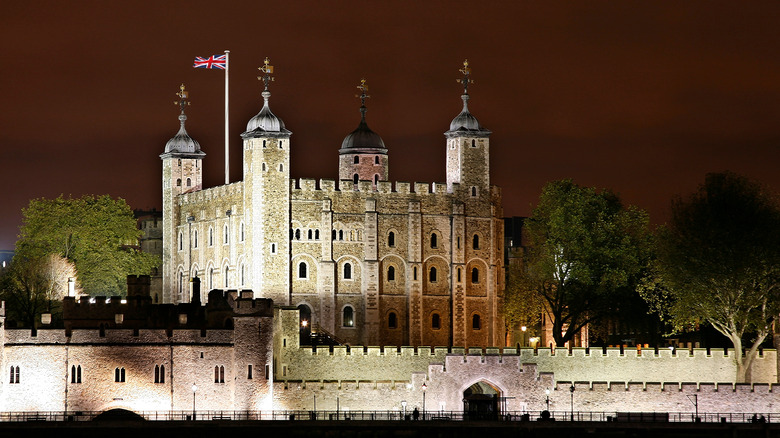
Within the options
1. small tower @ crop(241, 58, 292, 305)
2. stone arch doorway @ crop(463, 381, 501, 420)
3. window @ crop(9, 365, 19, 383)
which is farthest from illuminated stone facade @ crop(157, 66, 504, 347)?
window @ crop(9, 365, 19, 383)

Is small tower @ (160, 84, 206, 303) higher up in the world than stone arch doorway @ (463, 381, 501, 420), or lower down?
higher up

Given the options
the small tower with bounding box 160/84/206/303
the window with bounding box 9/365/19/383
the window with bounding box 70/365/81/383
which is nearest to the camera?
the window with bounding box 9/365/19/383

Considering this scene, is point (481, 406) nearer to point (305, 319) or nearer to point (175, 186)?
point (305, 319)

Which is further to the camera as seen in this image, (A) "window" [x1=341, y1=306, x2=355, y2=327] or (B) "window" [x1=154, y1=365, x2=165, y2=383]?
(A) "window" [x1=341, y1=306, x2=355, y2=327]

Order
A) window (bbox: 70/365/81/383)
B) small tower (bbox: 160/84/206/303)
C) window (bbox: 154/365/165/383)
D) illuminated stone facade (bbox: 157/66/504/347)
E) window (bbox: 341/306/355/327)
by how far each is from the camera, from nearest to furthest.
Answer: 1. window (bbox: 70/365/81/383)
2. window (bbox: 154/365/165/383)
3. illuminated stone facade (bbox: 157/66/504/347)
4. window (bbox: 341/306/355/327)
5. small tower (bbox: 160/84/206/303)

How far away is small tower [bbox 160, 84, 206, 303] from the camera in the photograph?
124375 mm

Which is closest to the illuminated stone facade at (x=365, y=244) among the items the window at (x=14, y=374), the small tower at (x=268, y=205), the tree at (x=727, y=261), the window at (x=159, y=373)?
the small tower at (x=268, y=205)

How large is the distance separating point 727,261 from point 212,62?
38972 millimetres

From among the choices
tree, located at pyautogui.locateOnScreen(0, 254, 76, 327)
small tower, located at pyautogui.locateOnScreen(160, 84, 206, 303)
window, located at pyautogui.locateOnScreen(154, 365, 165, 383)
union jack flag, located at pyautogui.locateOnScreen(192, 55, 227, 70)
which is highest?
union jack flag, located at pyautogui.locateOnScreen(192, 55, 227, 70)

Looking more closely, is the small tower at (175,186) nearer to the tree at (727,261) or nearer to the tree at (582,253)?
the tree at (582,253)

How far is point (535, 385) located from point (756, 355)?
14.6 meters

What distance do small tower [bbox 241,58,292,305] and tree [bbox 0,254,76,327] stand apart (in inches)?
448

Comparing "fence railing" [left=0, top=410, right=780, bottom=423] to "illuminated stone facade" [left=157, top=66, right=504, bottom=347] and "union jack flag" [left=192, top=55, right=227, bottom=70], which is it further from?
"union jack flag" [left=192, top=55, right=227, bottom=70]

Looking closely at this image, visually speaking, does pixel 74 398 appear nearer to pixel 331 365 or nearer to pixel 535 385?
pixel 331 365
